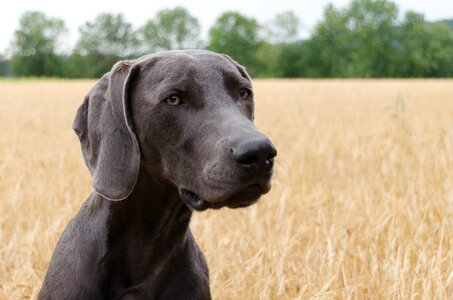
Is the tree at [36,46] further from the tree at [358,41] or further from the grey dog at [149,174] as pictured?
the grey dog at [149,174]

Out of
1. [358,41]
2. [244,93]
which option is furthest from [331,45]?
[244,93]

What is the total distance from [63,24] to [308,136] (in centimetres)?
8740

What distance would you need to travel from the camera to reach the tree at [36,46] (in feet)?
265

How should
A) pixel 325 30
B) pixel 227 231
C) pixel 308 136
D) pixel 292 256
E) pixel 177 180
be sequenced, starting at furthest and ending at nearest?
pixel 325 30, pixel 308 136, pixel 227 231, pixel 292 256, pixel 177 180

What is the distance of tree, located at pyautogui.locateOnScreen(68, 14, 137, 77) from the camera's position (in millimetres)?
76938

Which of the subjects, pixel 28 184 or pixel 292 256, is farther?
pixel 28 184

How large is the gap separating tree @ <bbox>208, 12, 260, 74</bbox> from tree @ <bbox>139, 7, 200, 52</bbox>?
9.16 ft

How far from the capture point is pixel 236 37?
293 feet

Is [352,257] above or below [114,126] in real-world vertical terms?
below

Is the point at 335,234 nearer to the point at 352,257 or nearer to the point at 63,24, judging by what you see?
the point at 352,257

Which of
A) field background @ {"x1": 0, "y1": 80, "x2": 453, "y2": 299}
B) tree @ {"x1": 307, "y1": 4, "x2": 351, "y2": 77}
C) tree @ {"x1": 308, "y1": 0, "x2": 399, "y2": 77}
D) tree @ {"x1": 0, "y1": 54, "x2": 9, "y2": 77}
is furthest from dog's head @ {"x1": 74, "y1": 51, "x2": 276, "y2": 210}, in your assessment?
tree @ {"x1": 0, "y1": 54, "x2": 9, "y2": 77}

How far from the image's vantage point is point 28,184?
18.8ft

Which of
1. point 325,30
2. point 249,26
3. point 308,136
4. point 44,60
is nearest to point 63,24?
point 44,60

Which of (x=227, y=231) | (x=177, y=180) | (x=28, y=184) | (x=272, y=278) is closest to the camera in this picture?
(x=177, y=180)
